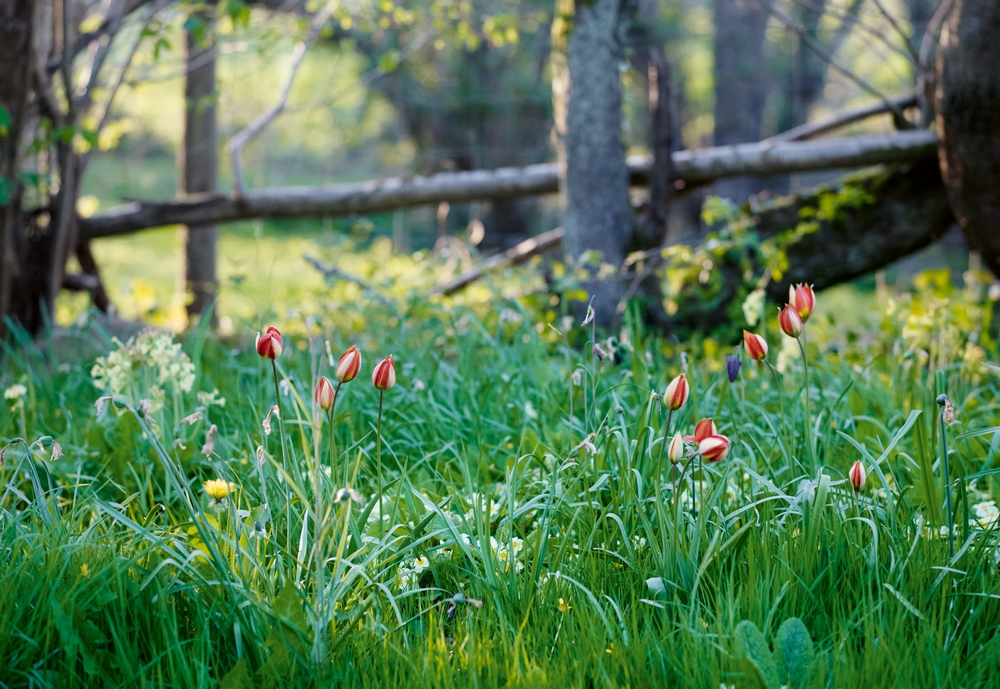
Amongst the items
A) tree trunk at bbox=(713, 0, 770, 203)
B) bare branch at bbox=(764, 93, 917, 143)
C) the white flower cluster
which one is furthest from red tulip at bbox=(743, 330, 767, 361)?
tree trunk at bbox=(713, 0, 770, 203)

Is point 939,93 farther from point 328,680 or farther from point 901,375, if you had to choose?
point 328,680

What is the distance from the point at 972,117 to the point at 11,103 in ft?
14.0

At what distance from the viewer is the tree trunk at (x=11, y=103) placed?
11.4 ft

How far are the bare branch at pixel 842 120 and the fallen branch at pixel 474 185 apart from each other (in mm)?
273

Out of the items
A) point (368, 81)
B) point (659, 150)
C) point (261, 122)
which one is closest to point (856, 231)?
point (659, 150)

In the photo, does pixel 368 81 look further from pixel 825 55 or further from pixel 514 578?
pixel 514 578

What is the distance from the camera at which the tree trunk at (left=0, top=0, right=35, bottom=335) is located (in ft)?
11.4

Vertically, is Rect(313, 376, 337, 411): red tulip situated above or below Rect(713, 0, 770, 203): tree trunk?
below

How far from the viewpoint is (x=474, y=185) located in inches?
191

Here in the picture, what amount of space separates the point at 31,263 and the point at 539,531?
12.6ft

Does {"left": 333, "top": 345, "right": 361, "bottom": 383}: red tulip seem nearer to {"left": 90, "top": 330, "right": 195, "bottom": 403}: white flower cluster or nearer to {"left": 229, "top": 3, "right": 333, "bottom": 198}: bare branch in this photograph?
{"left": 90, "top": 330, "right": 195, "bottom": 403}: white flower cluster

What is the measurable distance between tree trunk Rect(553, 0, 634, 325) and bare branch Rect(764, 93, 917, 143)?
1.22 meters

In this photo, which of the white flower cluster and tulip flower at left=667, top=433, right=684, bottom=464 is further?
the white flower cluster

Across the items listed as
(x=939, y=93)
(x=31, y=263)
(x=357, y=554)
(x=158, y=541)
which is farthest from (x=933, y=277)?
(x=31, y=263)
